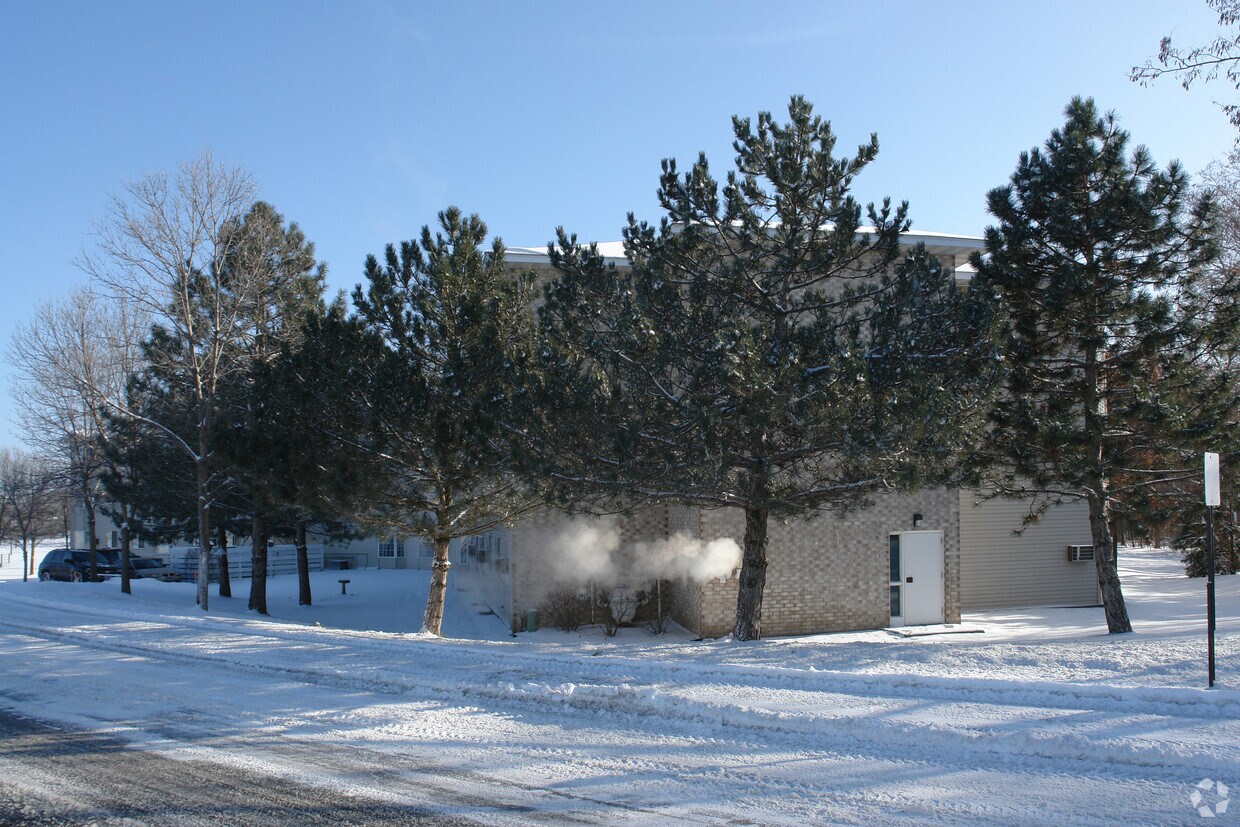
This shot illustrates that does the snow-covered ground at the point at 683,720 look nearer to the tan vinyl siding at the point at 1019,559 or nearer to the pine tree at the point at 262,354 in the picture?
the pine tree at the point at 262,354

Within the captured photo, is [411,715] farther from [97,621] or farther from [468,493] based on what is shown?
[97,621]

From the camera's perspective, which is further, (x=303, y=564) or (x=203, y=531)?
(x=303, y=564)

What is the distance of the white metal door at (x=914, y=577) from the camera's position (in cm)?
1766

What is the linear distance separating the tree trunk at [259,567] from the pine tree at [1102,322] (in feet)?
63.7

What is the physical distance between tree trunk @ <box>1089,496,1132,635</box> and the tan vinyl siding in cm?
745

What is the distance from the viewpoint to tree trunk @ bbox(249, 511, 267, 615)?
2431cm

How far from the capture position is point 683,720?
7277 mm

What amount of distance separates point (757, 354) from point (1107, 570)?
7696 millimetres

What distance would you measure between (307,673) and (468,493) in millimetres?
6088

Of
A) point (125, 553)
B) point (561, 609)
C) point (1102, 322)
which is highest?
point (1102, 322)

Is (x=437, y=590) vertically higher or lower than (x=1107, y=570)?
lower

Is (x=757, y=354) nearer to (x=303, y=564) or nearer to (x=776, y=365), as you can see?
(x=776, y=365)

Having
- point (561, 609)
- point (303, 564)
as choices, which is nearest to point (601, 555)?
point (561, 609)

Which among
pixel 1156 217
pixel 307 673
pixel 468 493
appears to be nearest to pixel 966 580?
pixel 1156 217
